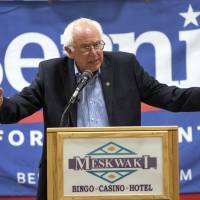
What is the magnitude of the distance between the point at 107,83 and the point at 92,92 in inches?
3.1

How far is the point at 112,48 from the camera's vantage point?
3734 millimetres

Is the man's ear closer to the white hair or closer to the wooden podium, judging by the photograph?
the white hair

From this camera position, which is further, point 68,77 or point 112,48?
point 112,48

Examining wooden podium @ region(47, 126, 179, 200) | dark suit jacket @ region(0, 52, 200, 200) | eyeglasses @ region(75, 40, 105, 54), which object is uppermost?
eyeglasses @ region(75, 40, 105, 54)

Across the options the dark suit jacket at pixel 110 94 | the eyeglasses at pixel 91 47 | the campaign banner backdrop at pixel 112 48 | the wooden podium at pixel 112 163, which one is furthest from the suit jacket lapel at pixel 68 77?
the campaign banner backdrop at pixel 112 48

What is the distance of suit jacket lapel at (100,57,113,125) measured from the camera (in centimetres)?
239

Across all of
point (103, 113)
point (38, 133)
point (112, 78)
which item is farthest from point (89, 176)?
point (38, 133)

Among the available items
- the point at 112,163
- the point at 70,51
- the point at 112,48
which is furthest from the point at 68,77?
the point at 112,48

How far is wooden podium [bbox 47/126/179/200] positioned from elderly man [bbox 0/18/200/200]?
40 cm

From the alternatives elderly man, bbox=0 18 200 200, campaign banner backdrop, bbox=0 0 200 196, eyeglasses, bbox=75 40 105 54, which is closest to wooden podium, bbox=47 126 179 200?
elderly man, bbox=0 18 200 200

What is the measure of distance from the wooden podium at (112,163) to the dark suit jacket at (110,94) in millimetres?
452

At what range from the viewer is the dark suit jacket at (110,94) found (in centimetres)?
242

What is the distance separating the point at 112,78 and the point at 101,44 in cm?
17

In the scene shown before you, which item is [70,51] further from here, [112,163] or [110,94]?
[112,163]
